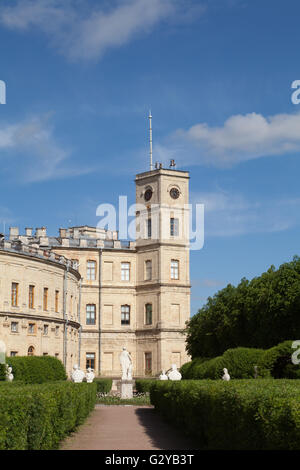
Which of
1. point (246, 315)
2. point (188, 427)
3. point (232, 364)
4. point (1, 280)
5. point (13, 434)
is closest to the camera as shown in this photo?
point (13, 434)

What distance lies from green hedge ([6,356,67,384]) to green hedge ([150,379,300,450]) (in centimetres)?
2082

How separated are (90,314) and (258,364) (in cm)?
4430

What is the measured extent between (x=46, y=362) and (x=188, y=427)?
82.2 feet

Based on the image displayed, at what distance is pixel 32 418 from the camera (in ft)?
41.3

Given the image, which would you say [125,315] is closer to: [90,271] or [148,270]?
[148,270]

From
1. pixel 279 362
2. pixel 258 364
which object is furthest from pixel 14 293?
pixel 279 362

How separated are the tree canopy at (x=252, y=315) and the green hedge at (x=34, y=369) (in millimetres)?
9674

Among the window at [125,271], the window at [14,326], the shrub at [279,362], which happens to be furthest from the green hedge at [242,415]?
the window at [125,271]

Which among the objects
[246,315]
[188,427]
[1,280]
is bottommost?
[188,427]

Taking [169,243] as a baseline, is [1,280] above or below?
below

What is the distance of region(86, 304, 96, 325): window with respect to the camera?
228ft

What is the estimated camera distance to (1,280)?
163 ft

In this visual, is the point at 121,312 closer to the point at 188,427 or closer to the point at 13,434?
the point at 188,427

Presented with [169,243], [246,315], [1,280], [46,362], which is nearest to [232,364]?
[246,315]
